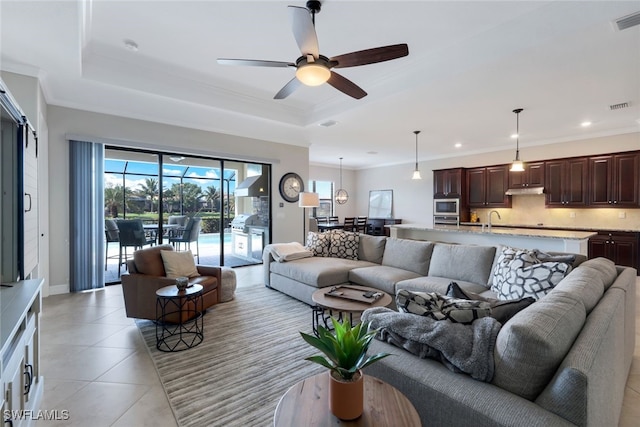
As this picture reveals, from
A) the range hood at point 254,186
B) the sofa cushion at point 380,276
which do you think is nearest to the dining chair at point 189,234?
the range hood at point 254,186

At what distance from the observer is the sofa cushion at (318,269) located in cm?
371

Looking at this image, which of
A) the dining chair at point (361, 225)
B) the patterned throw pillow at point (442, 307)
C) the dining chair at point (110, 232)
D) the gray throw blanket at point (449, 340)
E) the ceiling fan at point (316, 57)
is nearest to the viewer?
the gray throw blanket at point (449, 340)

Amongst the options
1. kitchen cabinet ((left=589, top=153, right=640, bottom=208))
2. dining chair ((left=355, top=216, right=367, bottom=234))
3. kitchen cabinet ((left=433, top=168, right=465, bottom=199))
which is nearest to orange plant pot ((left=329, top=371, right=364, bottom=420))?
kitchen cabinet ((left=589, top=153, right=640, bottom=208))

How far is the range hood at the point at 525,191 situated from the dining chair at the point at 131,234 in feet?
25.1

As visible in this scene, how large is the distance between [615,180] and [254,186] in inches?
278

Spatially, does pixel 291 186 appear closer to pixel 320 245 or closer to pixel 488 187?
pixel 320 245

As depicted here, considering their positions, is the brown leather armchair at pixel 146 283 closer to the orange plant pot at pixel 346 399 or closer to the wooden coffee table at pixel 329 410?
the wooden coffee table at pixel 329 410

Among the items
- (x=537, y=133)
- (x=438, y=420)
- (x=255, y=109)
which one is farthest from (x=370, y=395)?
(x=537, y=133)

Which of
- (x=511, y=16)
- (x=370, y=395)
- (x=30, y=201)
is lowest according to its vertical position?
(x=370, y=395)

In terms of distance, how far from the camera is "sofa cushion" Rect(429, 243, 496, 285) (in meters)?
3.28

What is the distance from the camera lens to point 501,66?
309 cm

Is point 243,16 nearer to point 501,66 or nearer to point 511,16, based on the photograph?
point 511,16

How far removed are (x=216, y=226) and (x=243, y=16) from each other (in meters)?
4.05

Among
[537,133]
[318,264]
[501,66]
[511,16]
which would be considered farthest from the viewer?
[537,133]
